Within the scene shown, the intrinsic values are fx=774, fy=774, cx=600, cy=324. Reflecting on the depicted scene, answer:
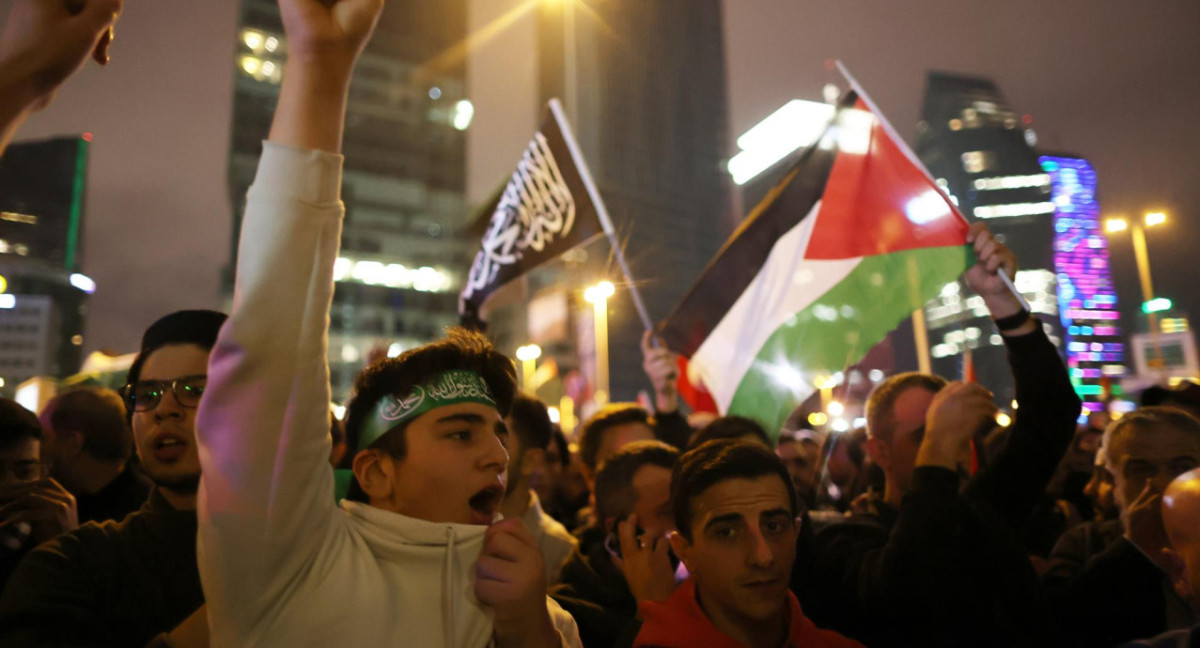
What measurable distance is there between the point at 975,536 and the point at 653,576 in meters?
1.49

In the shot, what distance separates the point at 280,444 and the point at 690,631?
170cm

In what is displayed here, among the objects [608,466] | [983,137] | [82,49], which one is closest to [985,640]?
[608,466]

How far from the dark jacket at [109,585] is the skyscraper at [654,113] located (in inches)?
4993

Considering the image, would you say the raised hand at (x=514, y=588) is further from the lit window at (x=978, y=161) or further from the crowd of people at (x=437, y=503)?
the lit window at (x=978, y=161)

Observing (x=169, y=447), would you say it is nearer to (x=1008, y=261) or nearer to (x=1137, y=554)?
(x=1137, y=554)

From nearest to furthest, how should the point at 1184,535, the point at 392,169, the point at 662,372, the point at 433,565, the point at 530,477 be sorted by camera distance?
the point at 433,565 → the point at 1184,535 → the point at 530,477 → the point at 662,372 → the point at 392,169

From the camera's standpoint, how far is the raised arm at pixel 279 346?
142 cm

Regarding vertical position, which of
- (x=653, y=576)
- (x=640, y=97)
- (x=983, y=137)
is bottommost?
(x=653, y=576)

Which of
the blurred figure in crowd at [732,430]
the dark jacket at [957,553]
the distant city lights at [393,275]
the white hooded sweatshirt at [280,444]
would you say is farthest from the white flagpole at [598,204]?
the distant city lights at [393,275]

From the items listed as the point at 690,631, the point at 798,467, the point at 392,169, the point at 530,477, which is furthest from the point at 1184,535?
the point at 392,169

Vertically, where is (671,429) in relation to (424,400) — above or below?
below

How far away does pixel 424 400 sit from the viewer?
7.10 feet

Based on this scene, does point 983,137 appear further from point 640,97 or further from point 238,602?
point 238,602

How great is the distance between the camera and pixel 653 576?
2.93 metres
